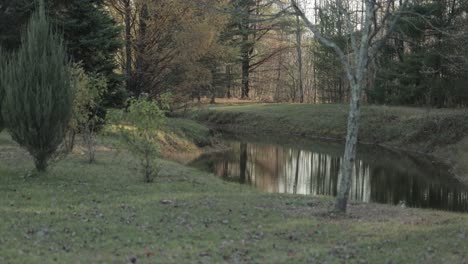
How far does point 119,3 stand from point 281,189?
16.4 metres

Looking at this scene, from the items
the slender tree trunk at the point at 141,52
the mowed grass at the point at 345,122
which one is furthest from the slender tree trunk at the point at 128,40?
the mowed grass at the point at 345,122

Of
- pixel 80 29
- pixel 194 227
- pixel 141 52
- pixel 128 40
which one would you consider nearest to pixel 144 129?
pixel 194 227

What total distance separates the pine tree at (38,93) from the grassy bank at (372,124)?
1584 centimetres

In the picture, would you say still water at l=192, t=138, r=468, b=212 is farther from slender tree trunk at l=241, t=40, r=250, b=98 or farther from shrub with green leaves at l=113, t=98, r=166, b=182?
slender tree trunk at l=241, t=40, r=250, b=98

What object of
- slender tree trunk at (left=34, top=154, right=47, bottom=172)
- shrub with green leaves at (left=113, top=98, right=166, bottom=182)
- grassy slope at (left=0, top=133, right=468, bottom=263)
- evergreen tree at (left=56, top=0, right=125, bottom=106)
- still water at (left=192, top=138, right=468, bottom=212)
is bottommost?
still water at (left=192, top=138, right=468, bottom=212)

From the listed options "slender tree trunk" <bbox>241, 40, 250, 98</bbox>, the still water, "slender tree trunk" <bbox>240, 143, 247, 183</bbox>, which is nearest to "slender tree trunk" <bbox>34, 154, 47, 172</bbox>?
the still water

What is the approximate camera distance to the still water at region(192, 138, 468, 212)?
1753 cm

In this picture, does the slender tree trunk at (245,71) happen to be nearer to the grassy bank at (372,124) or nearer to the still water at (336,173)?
the grassy bank at (372,124)

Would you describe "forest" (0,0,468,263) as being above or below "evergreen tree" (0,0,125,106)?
below

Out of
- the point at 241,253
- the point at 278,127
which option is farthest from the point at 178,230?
the point at 278,127

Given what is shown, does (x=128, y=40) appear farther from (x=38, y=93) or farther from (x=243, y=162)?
(x=38, y=93)

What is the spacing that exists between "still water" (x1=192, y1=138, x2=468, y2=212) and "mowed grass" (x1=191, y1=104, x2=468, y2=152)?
1840mm

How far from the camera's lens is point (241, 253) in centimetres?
708

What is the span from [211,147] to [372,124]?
11.5 meters
